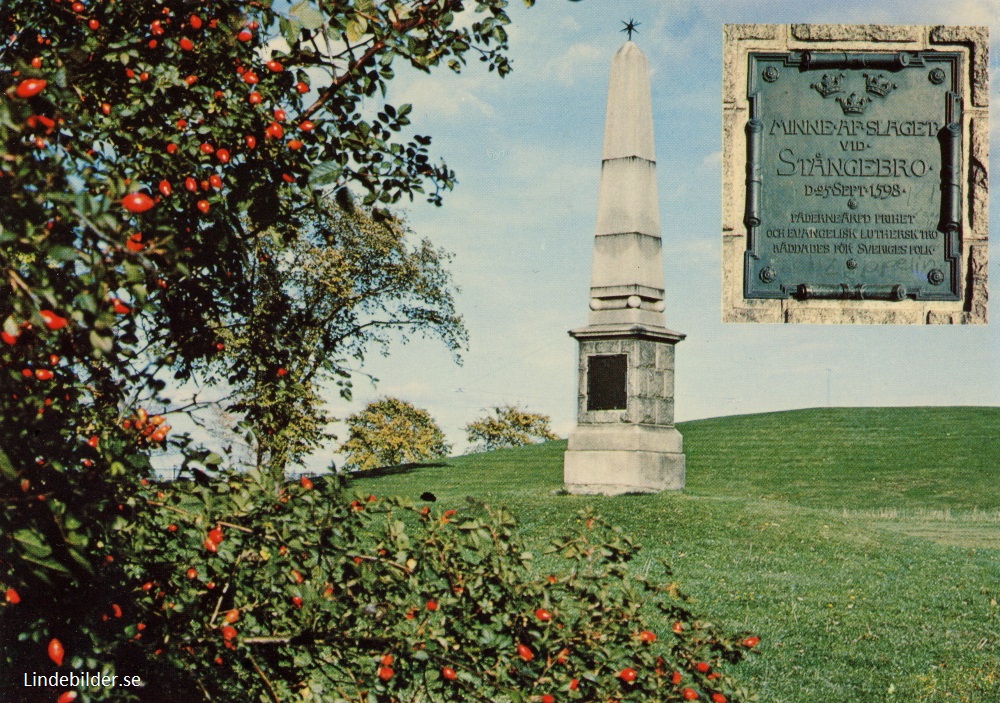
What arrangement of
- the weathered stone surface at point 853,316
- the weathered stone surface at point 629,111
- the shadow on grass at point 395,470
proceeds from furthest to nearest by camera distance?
the shadow on grass at point 395,470, the weathered stone surface at point 629,111, the weathered stone surface at point 853,316

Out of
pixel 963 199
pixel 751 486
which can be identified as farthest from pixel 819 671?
pixel 751 486

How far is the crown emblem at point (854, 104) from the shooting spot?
26.1ft

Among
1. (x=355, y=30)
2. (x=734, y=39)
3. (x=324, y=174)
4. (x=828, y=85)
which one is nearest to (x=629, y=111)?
(x=734, y=39)

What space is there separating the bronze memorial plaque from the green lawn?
294 centimetres

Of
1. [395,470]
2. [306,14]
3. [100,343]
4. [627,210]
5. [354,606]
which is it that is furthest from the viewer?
[395,470]

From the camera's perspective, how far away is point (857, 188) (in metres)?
7.89

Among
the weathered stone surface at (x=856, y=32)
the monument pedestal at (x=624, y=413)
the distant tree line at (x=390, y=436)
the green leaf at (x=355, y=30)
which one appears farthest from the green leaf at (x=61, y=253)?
the distant tree line at (x=390, y=436)

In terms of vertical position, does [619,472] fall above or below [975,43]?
below

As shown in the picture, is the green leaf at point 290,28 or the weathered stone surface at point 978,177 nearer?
the green leaf at point 290,28

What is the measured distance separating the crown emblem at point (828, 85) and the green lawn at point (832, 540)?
428 cm

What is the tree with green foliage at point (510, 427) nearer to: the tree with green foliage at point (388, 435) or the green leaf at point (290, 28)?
the tree with green foliage at point (388, 435)

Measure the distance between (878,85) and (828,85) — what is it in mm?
397

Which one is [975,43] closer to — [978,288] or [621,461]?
[978,288]

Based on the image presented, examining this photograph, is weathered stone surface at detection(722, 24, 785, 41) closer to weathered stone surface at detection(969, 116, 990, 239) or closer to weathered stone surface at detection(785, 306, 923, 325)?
weathered stone surface at detection(969, 116, 990, 239)
